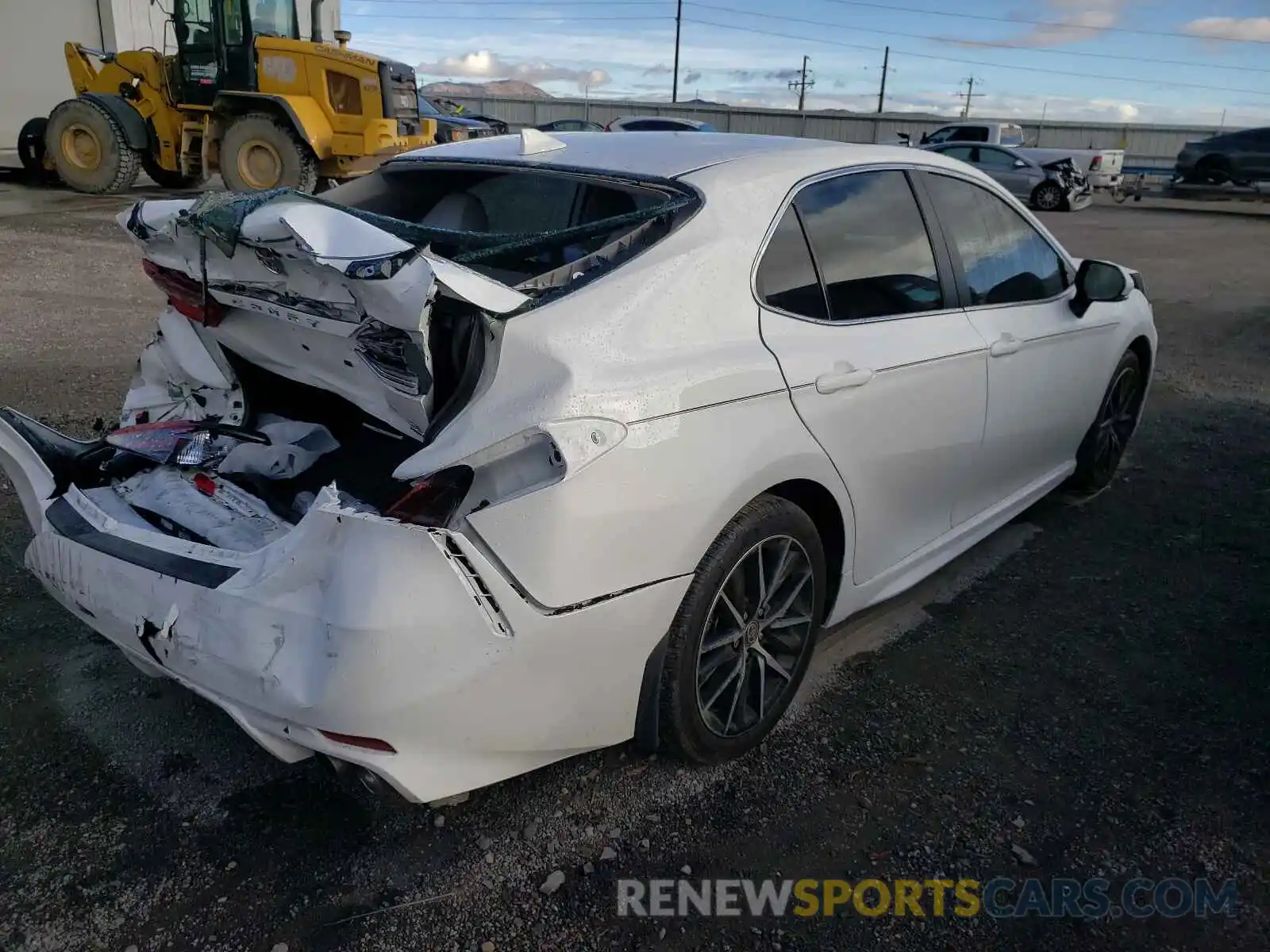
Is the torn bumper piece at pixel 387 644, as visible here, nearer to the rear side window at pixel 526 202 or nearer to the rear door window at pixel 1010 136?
the rear side window at pixel 526 202

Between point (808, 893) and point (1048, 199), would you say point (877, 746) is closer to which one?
point (808, 893)

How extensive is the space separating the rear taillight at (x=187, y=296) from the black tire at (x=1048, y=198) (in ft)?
69.6

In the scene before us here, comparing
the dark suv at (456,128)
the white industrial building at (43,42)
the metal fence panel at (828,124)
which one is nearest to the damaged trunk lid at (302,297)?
the dark suv at (456,128)

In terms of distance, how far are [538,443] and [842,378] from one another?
3.45ft

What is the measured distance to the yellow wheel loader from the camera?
1321cm

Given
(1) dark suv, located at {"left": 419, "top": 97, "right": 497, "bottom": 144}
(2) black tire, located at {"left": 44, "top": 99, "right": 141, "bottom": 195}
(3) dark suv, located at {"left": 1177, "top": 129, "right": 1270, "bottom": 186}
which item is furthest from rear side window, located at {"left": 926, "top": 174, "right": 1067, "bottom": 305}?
(3) dark suv, located at {"left": 1177, "top": 129, "right": 1270, "bottom": 186}

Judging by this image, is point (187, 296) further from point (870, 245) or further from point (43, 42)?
point (43, 42)

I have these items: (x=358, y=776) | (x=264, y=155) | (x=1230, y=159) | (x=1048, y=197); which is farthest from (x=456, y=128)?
(x=358, y=776)

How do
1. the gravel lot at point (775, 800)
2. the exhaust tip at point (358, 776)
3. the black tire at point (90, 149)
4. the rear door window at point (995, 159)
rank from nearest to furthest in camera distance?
the exhaust tip at point (358, 776)
the gravel lot at point (775, 800)
the black tire at point (90, 149)
the rear door window at point (995, 159)

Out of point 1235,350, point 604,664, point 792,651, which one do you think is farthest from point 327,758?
point 1235,350

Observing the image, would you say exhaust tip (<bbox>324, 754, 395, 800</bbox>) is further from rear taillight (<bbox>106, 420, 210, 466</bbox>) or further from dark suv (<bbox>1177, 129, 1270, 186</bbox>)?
dark suv (<bbox>1177, 129, 1270, 186</bbox>)

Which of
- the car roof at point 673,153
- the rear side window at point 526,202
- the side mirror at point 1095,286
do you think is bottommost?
the side mirror at point 1095,286

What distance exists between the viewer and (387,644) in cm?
191

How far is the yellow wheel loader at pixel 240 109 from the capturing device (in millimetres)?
13211
